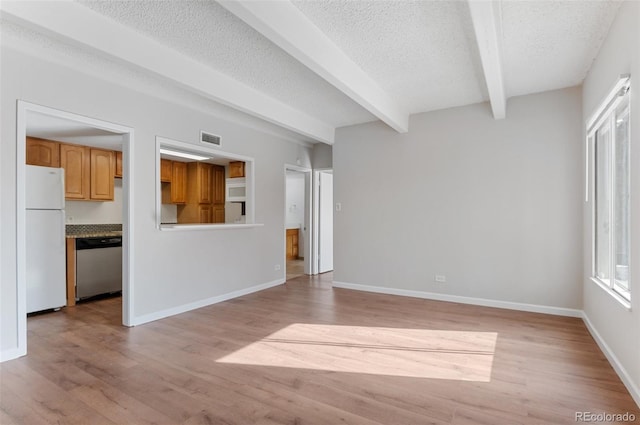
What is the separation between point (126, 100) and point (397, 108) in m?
3.27

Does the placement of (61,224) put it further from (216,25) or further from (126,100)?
(216,25)

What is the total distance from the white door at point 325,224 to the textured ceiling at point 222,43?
275 cm

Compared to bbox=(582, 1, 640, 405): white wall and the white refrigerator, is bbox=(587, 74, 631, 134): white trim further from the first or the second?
the white refrigerator

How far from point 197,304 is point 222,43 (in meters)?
3.16

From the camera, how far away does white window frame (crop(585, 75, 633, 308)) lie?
2.46 metres

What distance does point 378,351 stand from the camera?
2975 mm

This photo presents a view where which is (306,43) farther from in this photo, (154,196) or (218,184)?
(218,184)

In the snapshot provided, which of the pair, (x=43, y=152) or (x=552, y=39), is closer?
(x=552, y=39)

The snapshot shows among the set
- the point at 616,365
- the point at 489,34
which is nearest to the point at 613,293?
the point at 616,365

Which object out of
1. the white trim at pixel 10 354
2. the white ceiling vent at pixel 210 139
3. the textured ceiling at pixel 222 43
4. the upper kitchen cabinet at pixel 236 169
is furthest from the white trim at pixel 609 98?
the white trim at pixel 10 354

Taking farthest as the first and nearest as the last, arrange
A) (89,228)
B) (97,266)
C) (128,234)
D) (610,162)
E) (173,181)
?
1. (173,181)
2. (89,228)
3. (97,266)
4. (128,234)
5. (610,162)

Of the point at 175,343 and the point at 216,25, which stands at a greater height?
the point at 216,25

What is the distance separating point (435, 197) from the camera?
4.80 m

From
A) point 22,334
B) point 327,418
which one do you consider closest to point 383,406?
point 327,418
